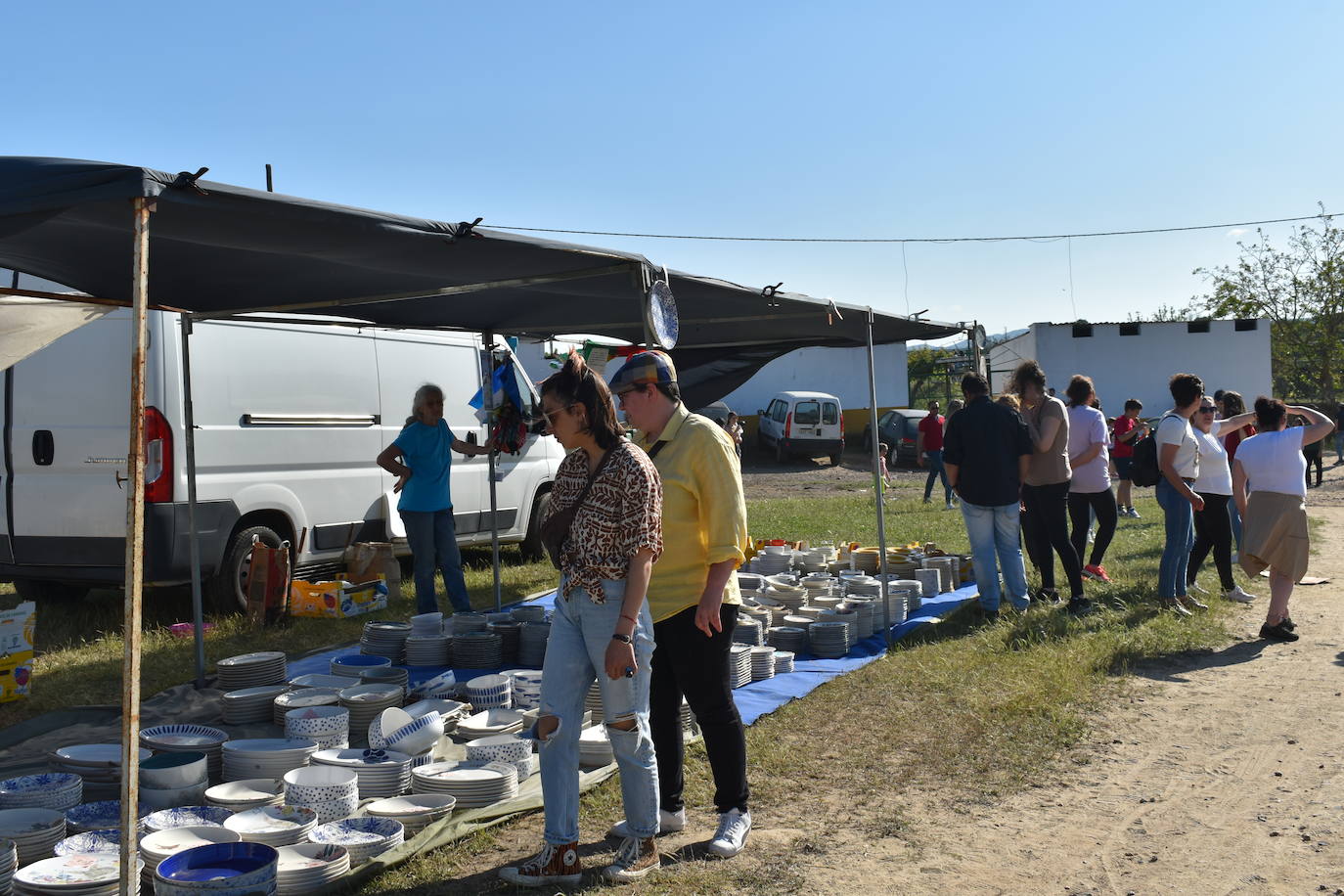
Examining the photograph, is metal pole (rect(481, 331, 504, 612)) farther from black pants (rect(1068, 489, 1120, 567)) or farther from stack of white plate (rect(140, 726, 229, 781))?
black pants (rect(1068, 489, 1120, 567))

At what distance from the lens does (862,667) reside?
242 inches

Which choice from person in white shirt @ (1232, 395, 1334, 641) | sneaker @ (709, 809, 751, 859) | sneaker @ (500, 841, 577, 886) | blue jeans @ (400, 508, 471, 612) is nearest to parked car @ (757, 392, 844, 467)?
blue jeans @ (400, 508, 471, 612)

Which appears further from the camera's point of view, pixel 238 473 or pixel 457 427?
pixel 457 427

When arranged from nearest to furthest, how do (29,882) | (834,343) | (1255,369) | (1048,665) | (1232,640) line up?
1. (29,882)
2. (1048,665)
3. (1232,640)
4. (834,343)
5. (1255,369)

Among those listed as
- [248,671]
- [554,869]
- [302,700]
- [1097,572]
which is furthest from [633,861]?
[1097,572]

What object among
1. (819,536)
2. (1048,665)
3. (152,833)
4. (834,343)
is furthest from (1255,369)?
(152,833)

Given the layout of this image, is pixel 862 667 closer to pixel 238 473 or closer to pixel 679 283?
pixel 679 283

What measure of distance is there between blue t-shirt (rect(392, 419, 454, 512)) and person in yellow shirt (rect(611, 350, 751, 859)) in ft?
12.9

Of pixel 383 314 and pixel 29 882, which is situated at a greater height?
pixel 383 314

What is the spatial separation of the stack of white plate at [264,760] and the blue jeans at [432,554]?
9.20 feet

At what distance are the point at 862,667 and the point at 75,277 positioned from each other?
460 centimetres

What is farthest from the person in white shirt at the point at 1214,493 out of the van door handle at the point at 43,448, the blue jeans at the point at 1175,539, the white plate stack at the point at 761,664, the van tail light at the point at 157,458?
the van door handle at the point at 43,448

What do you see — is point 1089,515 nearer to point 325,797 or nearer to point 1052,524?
point 1052,524

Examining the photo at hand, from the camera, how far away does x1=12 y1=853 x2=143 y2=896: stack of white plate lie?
2.94 m
